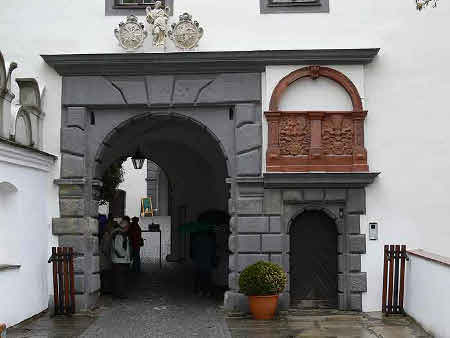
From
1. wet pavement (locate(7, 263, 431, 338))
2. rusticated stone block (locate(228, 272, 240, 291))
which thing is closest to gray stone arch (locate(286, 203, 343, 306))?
wet pavement (locate(7, 263, 431, 338))

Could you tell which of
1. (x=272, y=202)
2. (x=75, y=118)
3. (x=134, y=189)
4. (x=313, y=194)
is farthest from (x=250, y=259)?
(x=134, y=189)

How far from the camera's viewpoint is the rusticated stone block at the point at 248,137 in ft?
37.7

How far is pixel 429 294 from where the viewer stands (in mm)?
9695

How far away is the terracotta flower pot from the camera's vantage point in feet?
35.0

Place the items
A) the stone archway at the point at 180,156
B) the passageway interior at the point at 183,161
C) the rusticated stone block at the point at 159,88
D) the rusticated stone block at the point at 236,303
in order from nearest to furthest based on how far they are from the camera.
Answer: the rusticated stone block at the point at 236,303 → the rusticated stone block at the point at 159,88 → the stone archway at the point at 180,156 → the passageway interior at the point at 183,161

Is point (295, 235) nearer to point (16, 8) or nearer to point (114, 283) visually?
point (114, 283)

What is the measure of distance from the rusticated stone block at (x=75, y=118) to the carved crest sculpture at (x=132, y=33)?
137cm

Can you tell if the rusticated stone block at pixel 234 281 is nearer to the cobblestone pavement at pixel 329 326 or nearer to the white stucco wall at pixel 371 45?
the cobblestone pavement at pixel 329 326

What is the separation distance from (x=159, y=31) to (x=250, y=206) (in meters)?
3.31

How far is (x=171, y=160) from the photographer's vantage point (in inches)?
752

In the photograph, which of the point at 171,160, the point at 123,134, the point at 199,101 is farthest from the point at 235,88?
the point at 171,160

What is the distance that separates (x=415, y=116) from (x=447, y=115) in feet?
1.77

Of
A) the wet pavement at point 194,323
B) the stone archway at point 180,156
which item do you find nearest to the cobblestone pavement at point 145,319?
the wet pavement at point 194,323

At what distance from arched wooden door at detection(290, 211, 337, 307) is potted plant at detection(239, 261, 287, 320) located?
1049mm
